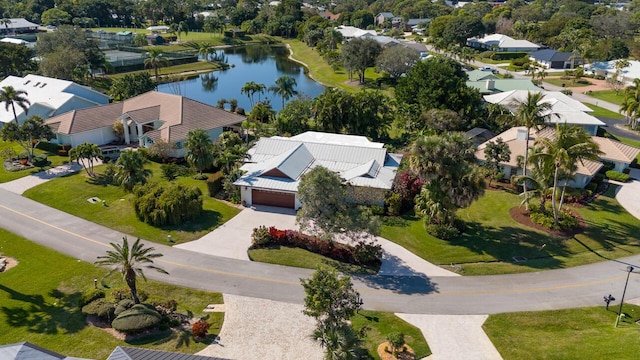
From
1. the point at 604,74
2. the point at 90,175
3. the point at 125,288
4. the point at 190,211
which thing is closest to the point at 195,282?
the point at 125,288

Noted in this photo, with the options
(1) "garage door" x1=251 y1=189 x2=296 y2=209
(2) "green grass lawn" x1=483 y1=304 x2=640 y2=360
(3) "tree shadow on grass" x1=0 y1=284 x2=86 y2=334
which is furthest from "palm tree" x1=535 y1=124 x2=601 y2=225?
(3) "tree shadow on grass" x1=0 y1=284 x2=86 y2=334

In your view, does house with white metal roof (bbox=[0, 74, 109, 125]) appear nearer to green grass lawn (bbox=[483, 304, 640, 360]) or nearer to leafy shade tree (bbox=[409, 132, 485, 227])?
leafy shade tree (bbox=[409, 132, 485, 227])

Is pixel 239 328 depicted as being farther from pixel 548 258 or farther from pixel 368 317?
pixel 548 258

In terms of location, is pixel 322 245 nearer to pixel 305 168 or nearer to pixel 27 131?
pixel 305 168

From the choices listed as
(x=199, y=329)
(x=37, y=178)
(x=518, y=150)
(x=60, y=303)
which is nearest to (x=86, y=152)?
(x=37, y=178)

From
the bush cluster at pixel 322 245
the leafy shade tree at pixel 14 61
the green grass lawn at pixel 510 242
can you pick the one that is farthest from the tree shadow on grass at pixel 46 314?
the leafy shade tree at pixel 14 61

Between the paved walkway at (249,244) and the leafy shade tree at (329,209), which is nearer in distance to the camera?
the leafy shade tree at (329,209)

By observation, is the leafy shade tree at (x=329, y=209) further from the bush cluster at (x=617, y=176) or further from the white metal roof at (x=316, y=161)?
the bush cluster at (x=617, y=176)
